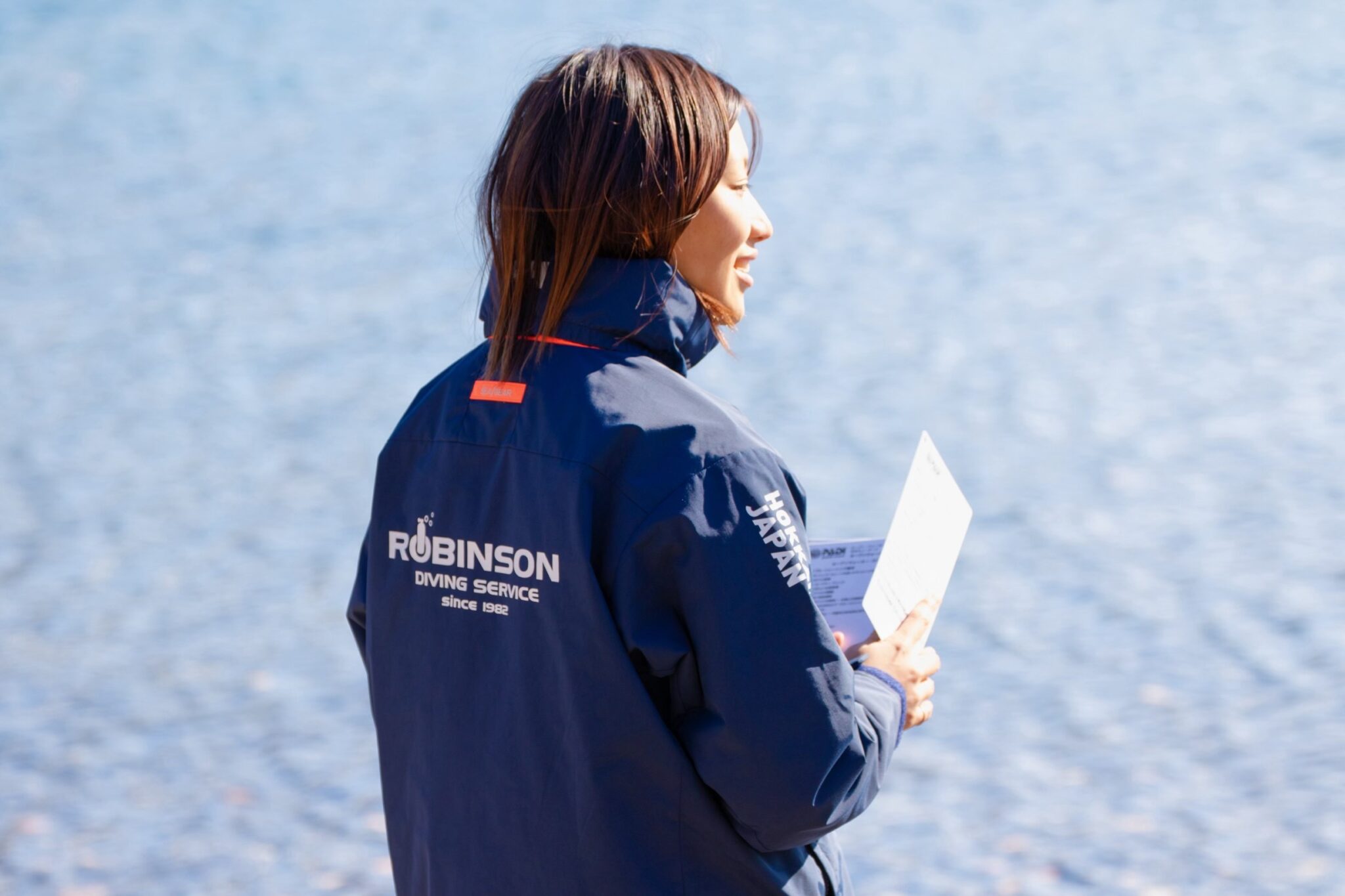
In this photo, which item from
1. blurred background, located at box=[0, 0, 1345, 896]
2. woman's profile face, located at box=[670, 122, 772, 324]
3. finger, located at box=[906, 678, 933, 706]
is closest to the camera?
woman's profile face, located at box=[670, 122, 772, 324]

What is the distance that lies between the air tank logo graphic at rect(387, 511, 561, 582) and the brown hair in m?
0.17

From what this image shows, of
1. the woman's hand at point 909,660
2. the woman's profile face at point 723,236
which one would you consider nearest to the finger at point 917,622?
the woman's hand at point 909,660

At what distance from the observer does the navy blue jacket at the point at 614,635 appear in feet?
4.58

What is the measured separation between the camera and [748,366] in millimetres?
6234

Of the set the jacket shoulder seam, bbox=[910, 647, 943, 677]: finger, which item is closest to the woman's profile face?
the jacket shoulder seam

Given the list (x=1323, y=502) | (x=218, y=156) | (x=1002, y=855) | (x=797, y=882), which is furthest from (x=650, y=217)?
(x=218, y=156)

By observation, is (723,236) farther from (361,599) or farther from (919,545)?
(361,599)

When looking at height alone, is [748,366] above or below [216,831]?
above

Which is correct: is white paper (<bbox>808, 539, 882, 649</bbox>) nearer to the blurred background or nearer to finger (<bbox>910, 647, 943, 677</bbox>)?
finger (<bbox>910, 647, 943, 677</bbox>)

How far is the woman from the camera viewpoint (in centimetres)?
140

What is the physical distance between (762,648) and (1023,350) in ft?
16.0

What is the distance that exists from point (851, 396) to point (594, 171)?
4460 millimetres

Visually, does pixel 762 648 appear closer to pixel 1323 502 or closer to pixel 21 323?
pixel 1323 502

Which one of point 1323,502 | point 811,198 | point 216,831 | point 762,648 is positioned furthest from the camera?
point 811,198
